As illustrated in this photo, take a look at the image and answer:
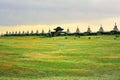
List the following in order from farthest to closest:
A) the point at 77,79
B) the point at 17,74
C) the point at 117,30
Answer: the point at 117,30, the point at 17,74, the point at 77,79

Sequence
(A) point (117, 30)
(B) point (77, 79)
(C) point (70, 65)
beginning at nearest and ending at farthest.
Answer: (B) point (77, 79)
(C) point (70, 65)
(A) point (117, 30)

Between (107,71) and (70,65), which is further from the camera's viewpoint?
(70,65)

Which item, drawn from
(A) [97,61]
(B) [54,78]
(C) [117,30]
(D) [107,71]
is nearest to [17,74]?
(B) [54,78]

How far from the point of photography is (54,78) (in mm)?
32062

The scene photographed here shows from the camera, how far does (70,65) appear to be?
42656mm

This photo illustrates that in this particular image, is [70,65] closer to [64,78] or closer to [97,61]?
[97,61]

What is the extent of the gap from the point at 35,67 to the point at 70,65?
470 centimetres

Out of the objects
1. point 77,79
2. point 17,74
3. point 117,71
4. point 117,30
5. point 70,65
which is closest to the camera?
point 77,79

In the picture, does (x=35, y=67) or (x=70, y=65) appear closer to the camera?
(x=35, y=67)

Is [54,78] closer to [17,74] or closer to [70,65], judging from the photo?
[17,74]

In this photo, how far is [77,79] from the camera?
31.8 meters

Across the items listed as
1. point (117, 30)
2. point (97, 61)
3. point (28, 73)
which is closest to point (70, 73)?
point (28, 73)

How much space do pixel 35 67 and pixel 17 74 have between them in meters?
4.89

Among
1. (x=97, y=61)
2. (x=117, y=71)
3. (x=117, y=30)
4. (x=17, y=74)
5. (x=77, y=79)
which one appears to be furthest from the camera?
(x=117, y=30)
